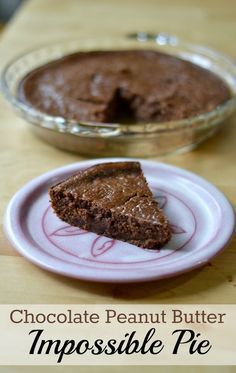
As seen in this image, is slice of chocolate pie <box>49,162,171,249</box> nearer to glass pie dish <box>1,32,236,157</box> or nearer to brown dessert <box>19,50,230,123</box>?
glass pie dish <box>1,32,236,157</box>

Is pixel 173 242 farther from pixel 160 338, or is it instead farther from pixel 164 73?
pixel 164 73

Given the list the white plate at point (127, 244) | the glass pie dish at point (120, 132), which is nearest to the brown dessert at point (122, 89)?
the glass pie dish at point (120, 132)

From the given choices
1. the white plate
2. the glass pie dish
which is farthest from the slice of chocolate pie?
the glass pie dish

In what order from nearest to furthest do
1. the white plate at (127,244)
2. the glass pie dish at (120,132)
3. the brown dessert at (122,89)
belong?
1. the white plate at (127,244)
2. the glass pie dish at (120,132)
3. the brown dessert at (122,89)

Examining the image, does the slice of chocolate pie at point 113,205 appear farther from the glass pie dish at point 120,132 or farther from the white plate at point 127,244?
the glass pie dish at point 120,132

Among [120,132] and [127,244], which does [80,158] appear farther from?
[127,244]
